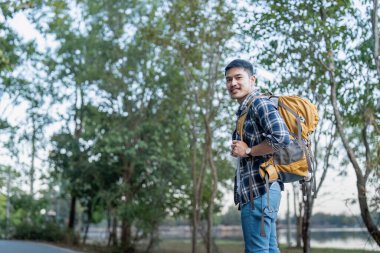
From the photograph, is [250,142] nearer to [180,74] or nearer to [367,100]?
[367,100]

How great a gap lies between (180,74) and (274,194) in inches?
581

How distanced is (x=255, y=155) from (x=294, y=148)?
208 millimetres

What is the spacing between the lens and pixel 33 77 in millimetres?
20438

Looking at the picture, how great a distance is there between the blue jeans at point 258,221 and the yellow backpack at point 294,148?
0.10 meters

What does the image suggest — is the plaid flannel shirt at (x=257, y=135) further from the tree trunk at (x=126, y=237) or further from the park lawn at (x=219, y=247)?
the tree trunk at (x=126, y=237)

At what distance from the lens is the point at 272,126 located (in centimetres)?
261

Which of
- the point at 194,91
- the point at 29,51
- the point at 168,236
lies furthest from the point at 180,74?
the point at 168,236

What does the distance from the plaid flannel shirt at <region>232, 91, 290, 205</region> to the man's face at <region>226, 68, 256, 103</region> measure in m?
0.05

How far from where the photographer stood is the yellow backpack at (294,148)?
269 cm

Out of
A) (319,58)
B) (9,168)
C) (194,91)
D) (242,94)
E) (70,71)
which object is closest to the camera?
(242,94)

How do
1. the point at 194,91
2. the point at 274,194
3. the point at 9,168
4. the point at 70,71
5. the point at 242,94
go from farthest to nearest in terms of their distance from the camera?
the point at 9,168 → the point at 70,71 → the point at 194,91 → the point at 242,94 → the point at 274,194

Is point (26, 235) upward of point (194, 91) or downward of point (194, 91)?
downward

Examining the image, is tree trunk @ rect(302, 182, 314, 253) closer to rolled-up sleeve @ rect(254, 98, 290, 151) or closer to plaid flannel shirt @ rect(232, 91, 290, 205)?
plaid flannel shirt @ rect(232, 91, 290, 205)

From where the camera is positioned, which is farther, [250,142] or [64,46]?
[64,46]
